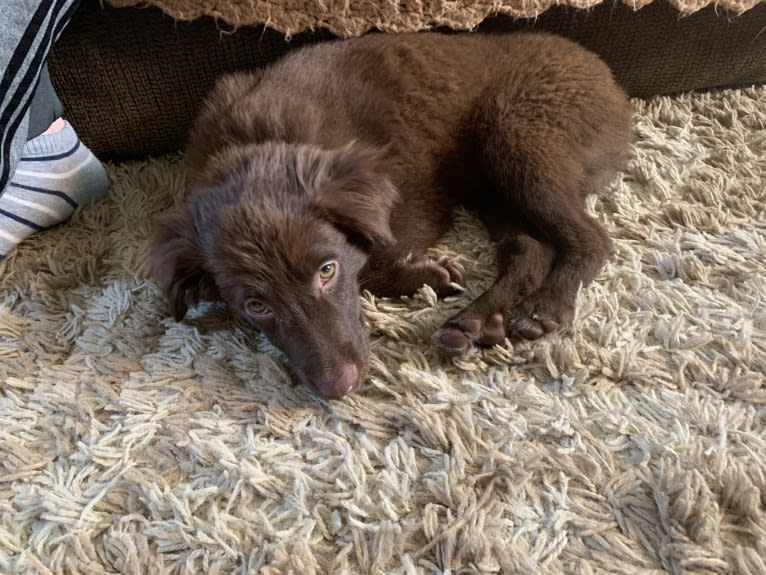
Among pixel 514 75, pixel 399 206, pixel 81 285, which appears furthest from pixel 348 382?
pixel 514 75

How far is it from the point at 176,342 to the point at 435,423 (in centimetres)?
79

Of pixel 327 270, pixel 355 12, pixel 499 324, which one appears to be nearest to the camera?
pixel 327 270

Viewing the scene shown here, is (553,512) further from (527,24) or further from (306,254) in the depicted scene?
(527,24)

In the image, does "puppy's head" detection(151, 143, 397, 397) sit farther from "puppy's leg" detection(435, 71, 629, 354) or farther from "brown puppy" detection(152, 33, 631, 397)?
"puppy's leg" detection(435, 71, 629, 354)

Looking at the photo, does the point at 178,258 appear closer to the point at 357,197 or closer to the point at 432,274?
the point at 357,197

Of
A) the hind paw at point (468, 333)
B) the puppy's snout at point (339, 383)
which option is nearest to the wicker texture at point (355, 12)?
the hind paw at point (468, 333)

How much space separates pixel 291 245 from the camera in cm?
146

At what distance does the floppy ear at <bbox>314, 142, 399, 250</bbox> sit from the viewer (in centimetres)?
154

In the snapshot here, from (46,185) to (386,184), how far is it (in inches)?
48.8

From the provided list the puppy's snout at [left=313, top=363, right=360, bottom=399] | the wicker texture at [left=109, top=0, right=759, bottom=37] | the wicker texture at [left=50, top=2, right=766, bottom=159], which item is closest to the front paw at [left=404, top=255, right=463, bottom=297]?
the puppy's snout at [left=313, top=363, right=360, bottom=399]

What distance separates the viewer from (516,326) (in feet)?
5.49

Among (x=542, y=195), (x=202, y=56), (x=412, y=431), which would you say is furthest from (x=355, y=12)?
(x=412, y=431)

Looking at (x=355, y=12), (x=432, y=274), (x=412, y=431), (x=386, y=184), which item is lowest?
(x=412, y=431)

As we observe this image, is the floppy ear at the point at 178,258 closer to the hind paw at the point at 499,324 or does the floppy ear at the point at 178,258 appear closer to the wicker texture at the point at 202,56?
the hind paw at the point at 499,324
